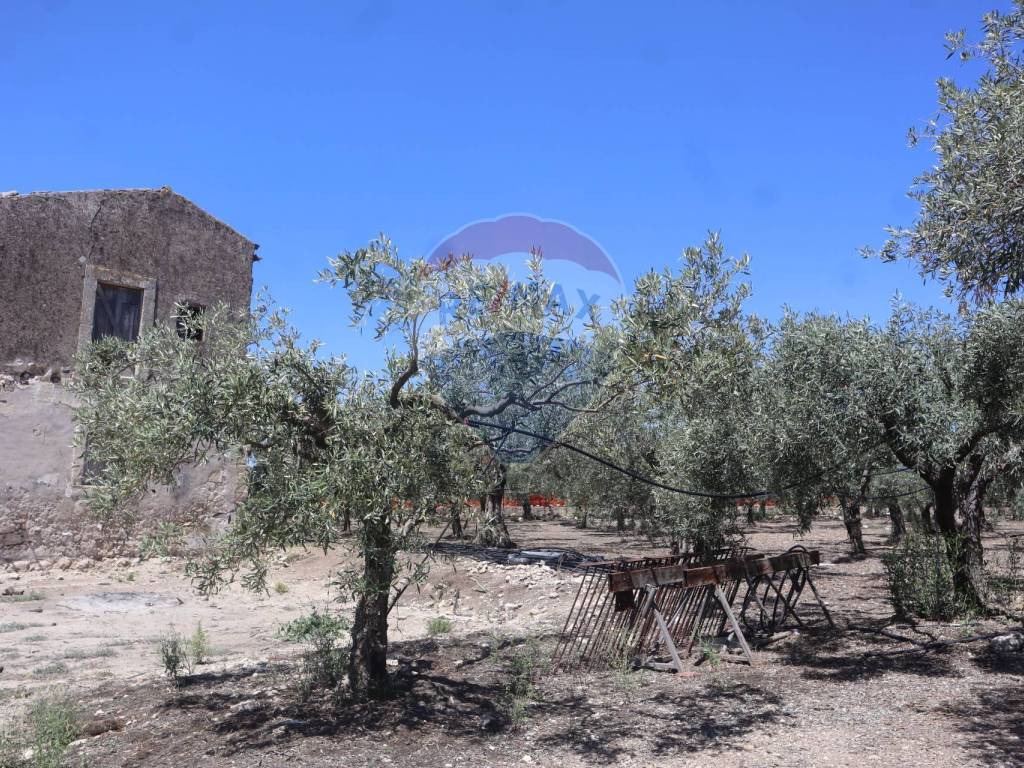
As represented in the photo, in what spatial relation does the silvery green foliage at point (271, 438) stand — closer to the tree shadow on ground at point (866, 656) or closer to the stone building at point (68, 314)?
the tree shadow on ground at point (866, 656)

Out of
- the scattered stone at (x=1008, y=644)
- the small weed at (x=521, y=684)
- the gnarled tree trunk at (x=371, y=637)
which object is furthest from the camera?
the scattered stone at (x=1008, y=644)

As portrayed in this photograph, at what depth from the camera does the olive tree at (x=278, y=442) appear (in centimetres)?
619

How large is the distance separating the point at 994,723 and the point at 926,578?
15.5 ft

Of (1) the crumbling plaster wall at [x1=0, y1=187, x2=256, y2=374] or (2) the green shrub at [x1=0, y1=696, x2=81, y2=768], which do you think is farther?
(1) the crumbling plaster wall at [x1=0, y1=187, x2=256, y2=374]

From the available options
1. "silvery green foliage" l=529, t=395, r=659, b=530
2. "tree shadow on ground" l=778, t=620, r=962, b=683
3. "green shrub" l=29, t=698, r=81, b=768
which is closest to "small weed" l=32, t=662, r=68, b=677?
"green shrub" l=29, t=698, r=81, b=768

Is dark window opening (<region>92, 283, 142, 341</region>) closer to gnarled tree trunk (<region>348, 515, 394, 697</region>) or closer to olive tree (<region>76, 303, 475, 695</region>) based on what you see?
olive tree (<region>76, 303, 475, 695</region>)

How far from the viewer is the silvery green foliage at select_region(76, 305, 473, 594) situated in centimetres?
617

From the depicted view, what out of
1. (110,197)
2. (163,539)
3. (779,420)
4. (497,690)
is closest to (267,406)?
(163,539)

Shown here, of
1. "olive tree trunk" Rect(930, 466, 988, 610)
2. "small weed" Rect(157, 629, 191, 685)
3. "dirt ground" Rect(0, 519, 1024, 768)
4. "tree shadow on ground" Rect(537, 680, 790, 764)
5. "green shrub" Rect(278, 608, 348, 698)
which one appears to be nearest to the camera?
"dirt ground" Rect(0, 519, 1024, 768)

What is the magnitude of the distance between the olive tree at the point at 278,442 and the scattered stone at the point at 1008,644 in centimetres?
716

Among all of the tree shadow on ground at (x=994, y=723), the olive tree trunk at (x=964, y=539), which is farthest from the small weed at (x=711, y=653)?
the olive tree trunk at (x=964, y=539)

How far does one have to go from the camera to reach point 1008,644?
380 inches

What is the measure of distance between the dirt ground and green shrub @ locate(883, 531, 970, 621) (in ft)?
1.50

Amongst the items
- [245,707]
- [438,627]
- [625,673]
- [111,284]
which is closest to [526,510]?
[111,284]
